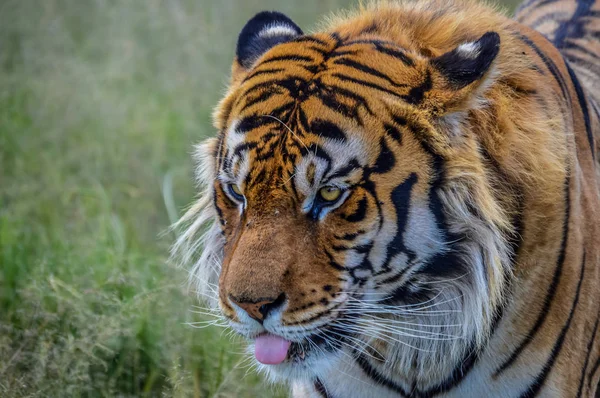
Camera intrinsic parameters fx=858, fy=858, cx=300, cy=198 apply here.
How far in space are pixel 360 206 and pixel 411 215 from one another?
0.52ft

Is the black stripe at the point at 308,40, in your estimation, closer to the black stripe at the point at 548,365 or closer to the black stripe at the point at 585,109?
the black stripe at the point at 585,109

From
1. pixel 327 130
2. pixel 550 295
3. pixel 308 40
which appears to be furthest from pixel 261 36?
pixel 550 295

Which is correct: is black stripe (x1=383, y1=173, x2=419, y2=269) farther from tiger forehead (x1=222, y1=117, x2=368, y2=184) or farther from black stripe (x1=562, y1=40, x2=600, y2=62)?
black stripe (x1=562, y1=40, x2=600, y2=62)

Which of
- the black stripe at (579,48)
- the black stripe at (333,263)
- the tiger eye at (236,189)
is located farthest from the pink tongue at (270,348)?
the black stripe at (579,48)

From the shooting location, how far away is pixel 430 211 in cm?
258

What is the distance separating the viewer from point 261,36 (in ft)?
10.4

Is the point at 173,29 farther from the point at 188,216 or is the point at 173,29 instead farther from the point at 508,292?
the point at 508,292

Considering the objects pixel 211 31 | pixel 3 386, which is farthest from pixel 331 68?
pixel 211 31

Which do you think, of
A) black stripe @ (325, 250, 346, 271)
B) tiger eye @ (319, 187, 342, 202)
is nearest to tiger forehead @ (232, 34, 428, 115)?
tiger eye @ (319, 187, 342, 202)

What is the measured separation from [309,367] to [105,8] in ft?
19.3

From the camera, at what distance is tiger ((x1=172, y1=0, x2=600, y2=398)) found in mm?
2537

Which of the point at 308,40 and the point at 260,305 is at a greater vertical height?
the point at 308,40

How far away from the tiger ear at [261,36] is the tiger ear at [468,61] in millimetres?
703

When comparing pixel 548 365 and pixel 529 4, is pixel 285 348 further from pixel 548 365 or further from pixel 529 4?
pixel 529 4
